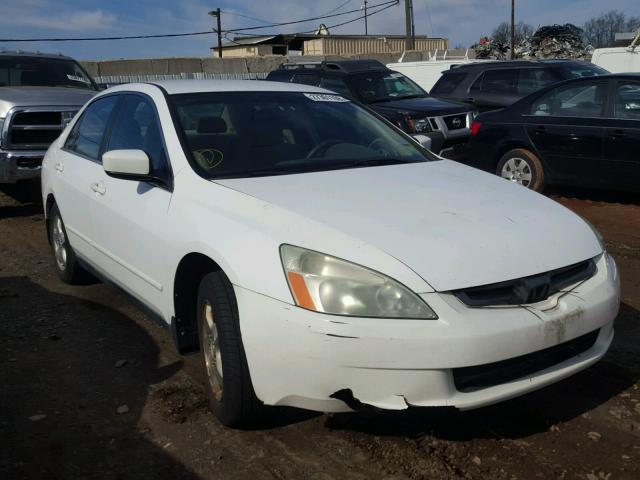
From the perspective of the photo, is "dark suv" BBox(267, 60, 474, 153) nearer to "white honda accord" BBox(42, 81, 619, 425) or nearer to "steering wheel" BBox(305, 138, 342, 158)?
"steering wheel" BBox(305, 138, 342, 158)

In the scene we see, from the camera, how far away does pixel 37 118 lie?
863 centimetres

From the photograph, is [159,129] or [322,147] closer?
[159,129]

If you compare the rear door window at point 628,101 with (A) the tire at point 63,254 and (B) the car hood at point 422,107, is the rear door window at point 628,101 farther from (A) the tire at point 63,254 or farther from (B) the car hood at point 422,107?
(A) the tire at point 63,254

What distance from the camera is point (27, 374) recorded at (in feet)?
13.1

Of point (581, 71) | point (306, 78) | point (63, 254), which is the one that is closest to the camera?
point (63, 254)

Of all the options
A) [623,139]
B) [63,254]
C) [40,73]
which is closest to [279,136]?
[63,254]

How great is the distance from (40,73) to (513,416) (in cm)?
909

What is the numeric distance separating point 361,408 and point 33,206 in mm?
7933

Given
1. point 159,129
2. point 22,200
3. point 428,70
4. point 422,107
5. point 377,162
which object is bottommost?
point 22,200

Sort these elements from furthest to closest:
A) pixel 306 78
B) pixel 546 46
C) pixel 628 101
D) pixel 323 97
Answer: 1. pixel 546 46
2. pixel 306 78
3. pixel 628 101
4. pixel 323 97

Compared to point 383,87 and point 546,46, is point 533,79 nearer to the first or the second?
point 383,87

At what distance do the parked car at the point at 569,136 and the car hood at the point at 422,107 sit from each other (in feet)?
4.31

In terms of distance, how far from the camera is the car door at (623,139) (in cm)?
742

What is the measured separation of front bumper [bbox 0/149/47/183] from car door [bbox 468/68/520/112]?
719 cm
